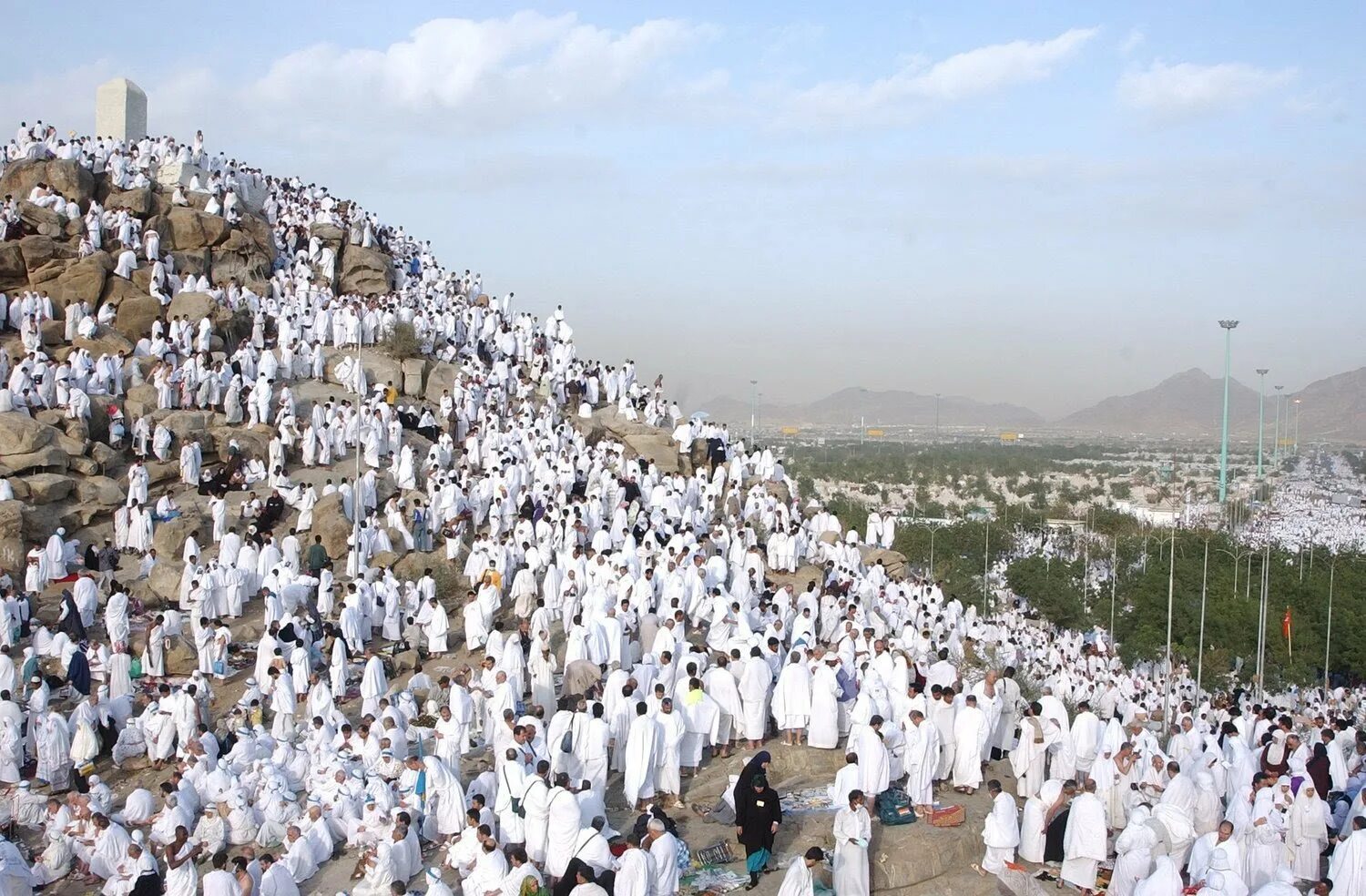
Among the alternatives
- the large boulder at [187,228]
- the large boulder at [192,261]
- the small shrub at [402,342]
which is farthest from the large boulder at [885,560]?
the large boulder at [187,228]

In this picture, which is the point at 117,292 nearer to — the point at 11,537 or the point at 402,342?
the point at 402,342

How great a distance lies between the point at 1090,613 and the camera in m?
33.4

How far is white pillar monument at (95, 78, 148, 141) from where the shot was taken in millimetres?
30266

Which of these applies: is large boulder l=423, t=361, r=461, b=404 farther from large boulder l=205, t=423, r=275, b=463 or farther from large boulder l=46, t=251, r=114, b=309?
large boulder l=46, t=251, r=114, b=309

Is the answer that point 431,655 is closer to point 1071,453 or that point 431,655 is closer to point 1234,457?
point 1071,453

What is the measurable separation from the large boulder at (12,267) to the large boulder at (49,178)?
204cm

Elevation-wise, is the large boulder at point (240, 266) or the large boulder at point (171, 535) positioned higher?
the large boulder at point (240, 266)

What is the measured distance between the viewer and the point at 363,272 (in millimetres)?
27469

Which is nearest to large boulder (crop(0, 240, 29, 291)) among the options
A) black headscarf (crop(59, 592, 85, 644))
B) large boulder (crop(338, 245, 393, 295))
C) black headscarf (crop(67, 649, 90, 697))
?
large boulder (crop(338, 245, 393, 295))

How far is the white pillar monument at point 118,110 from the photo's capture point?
30.3 metres

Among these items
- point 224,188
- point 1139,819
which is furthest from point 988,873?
point 224,188

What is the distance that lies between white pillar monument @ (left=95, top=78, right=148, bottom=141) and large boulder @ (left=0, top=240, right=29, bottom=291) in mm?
8979

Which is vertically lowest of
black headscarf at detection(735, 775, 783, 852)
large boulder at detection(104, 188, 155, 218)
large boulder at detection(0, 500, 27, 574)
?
black headscarf at detection(735, 775, 783, 852)

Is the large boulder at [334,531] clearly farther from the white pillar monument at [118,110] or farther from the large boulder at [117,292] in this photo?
the white pillar monument at [118,110]
